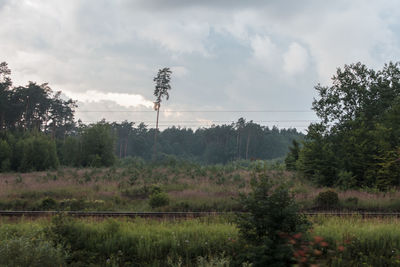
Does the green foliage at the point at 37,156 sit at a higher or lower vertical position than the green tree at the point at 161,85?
lower

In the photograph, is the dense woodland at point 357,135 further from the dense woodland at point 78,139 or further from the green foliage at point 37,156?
the green foliage at point 37,156

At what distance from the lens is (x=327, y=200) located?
59.1 ft

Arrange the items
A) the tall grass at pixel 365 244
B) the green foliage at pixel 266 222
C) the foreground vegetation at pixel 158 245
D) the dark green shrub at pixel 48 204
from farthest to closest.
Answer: the dark green shrub at pixel 48 204
the tall grass at pixel 365 244
the foreground vegetation at pixel 158 245
the green foliage at pixel 266 222

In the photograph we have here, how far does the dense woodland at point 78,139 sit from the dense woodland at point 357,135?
68.1 feet

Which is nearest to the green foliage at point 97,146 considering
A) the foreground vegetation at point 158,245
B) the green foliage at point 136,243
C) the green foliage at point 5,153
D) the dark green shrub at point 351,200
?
the green foliage at point 5,153

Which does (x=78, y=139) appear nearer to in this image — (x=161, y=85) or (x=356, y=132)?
(x=161, y=85)

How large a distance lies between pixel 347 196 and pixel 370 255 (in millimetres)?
13063

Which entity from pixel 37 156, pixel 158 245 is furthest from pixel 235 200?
pixel 37 156

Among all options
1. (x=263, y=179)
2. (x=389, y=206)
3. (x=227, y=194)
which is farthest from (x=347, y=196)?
(x=263, y=179)

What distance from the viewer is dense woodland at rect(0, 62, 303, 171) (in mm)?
50344

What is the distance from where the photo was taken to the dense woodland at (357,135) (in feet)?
80.9

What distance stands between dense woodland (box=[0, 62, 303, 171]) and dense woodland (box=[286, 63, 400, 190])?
20752 mm

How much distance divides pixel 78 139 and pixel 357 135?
173 ft

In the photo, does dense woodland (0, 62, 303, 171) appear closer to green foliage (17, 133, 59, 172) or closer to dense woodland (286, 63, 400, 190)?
green foliage (17, 133, 59, 172)
